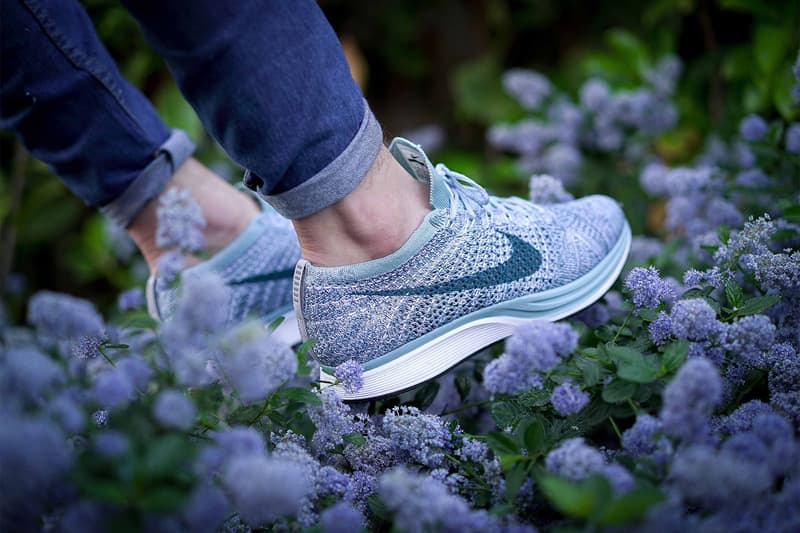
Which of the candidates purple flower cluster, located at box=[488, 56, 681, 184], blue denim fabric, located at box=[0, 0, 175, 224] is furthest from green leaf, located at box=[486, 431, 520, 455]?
purple flower cluster, located at box=[488, 56, 681, 184]

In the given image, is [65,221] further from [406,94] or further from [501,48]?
[501,48]

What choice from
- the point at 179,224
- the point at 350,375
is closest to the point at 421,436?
the point at 350,375

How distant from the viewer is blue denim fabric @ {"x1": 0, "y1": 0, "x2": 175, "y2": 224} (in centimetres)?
112

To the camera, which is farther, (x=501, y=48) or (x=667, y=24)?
(x=501, y=48)

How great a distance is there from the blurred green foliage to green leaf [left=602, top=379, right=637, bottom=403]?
4.00 ft

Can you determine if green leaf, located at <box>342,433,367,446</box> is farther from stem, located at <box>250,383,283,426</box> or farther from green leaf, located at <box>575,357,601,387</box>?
green leaf, located at <box>575,357,601,387</box>

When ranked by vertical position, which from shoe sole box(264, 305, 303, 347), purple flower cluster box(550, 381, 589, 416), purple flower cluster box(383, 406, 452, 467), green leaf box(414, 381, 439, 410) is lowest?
green leaf box(414, 381, 439, 410)

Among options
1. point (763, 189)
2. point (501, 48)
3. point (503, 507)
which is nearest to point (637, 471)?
point (503, 507)

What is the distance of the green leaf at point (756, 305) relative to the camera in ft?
3.01

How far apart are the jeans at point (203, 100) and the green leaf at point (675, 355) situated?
1.58ft

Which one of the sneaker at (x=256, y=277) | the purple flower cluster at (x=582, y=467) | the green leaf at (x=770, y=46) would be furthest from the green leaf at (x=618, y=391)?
the green leaf at (x=770, y=46)

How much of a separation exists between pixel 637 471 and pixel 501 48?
257cm

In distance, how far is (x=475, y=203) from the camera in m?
1.12

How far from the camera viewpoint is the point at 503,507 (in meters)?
0.75
